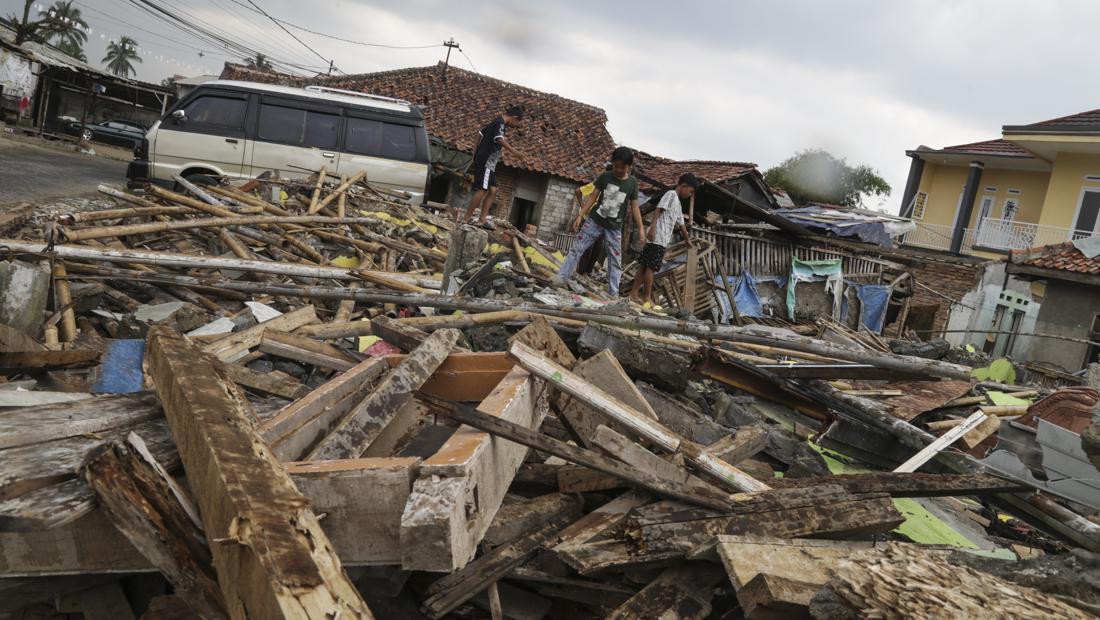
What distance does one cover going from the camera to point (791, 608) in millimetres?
2045

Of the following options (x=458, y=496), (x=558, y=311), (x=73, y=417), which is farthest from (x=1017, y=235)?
(x=73, y=417)

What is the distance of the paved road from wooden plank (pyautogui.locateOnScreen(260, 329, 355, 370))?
667 centimetres

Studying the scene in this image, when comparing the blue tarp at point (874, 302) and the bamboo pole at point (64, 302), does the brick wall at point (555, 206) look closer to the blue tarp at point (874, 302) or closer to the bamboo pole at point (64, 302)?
the blue tarp at point (874, 302)

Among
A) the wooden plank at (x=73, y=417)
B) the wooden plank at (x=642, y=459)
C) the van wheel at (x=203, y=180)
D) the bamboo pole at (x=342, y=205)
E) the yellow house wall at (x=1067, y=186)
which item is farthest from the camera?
the yellow house wall at (x=1067, y=186)

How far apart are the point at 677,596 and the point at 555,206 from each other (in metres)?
25.3

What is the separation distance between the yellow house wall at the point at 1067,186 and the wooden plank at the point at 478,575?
27861 mm

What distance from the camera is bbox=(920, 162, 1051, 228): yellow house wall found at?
26942 millimetres

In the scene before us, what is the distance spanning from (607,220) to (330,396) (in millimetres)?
5569

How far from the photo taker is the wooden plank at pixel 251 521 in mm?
1396

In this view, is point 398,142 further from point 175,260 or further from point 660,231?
point 175,260

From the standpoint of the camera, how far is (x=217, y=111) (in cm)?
1053

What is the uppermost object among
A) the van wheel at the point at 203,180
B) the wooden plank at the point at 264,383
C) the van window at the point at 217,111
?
the van window at the point at 217,111

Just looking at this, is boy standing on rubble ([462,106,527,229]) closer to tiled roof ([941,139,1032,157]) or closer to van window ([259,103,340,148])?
van window ([259,103,340,148])

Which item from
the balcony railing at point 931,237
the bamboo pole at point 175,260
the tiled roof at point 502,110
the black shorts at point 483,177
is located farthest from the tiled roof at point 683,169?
the bamboo pole at point 175,260
